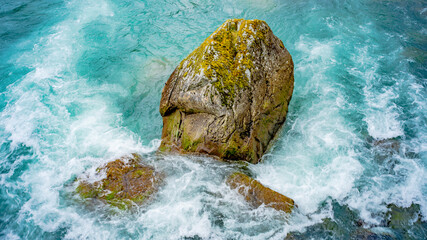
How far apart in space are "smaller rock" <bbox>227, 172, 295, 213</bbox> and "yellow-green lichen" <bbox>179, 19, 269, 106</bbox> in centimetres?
234

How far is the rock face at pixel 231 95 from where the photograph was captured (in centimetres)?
797

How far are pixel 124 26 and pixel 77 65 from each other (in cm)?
412

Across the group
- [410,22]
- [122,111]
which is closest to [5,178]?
[122,111]

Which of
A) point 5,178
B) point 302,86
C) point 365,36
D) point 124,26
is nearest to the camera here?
point 5,178

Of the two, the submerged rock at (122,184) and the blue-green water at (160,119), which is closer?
the blue-green water at (160,119)

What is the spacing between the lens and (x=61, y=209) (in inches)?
283

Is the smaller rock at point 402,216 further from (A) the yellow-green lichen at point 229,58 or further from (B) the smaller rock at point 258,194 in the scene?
(A) the yellow-green lichen at point 229,58

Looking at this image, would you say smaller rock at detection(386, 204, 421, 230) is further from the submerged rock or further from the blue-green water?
the submerged rock

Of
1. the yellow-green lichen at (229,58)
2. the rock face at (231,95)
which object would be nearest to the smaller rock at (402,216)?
the rock face at (231,95)

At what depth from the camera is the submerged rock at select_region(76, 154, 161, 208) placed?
23.8 ft

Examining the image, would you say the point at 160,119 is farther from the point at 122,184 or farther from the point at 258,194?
the point at 258,194

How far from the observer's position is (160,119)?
1042 centimetres

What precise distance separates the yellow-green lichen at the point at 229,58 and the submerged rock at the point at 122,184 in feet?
10.6

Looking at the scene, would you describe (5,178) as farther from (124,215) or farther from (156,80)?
(156,80)
